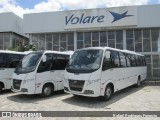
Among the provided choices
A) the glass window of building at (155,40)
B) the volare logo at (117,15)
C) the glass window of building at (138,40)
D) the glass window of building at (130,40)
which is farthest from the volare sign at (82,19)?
the glass window of building at (155,40)

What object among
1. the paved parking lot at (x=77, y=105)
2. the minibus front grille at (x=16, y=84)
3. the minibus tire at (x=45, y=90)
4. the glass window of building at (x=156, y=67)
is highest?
the glass window of building at (x=156, y=67)

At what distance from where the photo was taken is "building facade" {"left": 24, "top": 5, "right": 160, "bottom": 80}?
814 inches

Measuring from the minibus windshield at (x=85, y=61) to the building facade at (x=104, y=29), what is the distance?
11596 millimetres

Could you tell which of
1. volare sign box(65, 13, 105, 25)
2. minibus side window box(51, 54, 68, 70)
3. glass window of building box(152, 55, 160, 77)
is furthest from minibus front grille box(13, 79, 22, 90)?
glass window of building box(152, 55, 160, 77)

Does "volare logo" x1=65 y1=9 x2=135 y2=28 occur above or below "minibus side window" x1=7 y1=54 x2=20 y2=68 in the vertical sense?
above

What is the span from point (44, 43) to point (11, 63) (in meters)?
10.5

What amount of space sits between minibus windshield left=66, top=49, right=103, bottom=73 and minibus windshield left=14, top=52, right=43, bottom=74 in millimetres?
1770

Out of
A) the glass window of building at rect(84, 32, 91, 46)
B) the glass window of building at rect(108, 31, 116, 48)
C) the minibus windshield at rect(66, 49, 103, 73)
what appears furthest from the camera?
the glass window of building at rect(84, 32, 91, 46)

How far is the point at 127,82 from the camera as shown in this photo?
1278 cm

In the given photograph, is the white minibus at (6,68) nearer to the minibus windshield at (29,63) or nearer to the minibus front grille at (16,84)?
the minibus windshield at (29,63)

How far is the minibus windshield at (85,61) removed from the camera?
31.2ft

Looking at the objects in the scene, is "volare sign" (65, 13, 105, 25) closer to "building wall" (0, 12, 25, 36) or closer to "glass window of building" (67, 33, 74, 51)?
"glass window of building" (67, 33, 74, 51)

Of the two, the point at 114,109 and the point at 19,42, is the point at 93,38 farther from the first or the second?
the point at 114,109

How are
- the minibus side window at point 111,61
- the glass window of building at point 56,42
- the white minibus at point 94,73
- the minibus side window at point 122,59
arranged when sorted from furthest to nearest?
the glass window of building at point 56,42 → the minibus side window at point 122,59 → the minibus side window at point 111,61 → the white minibus at point 94,73
